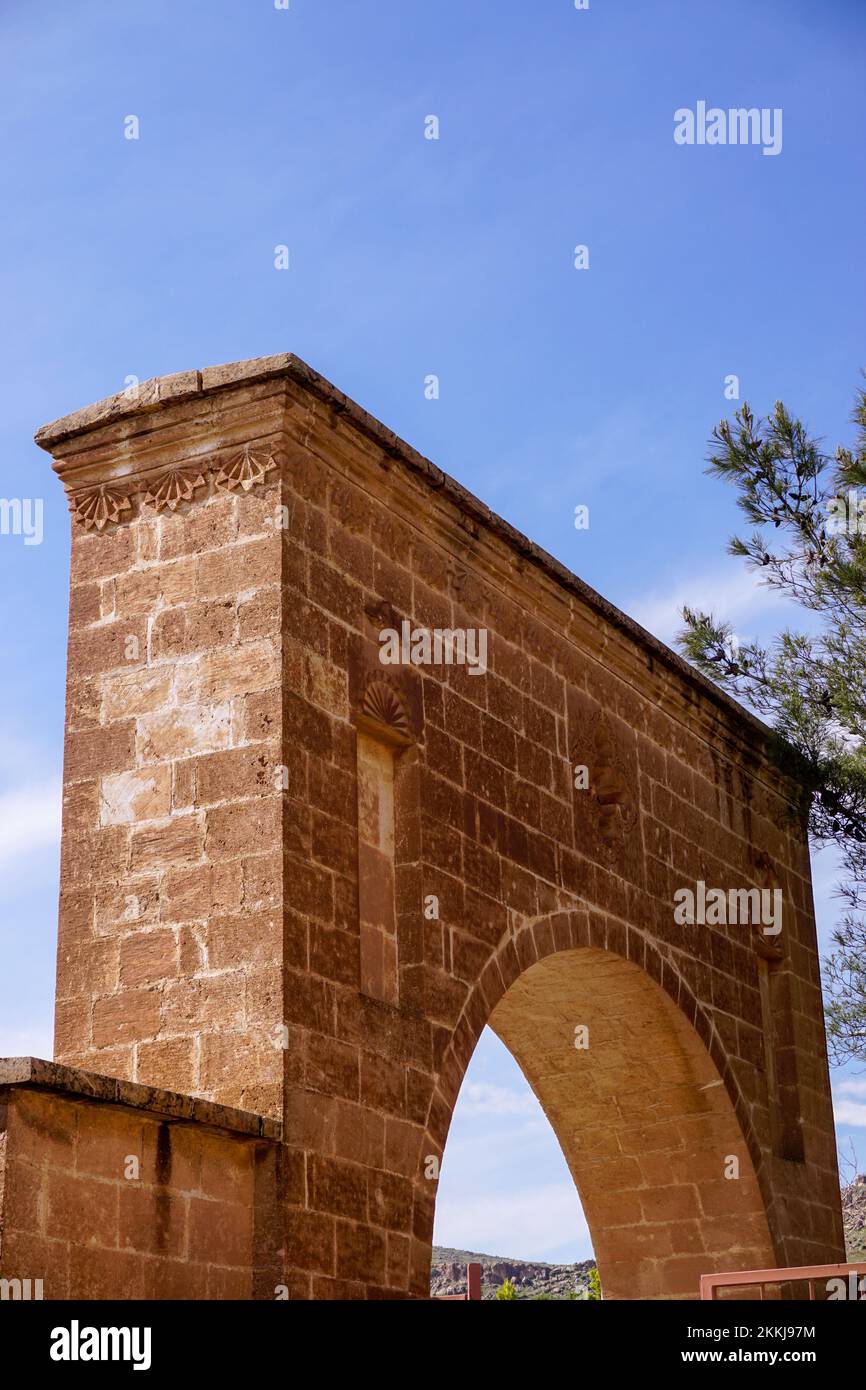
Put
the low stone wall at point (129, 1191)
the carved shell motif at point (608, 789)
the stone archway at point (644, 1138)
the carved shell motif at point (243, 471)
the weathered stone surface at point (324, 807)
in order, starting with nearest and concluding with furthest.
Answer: the low stone wall at point (129, 1191)
the weathered stone surface at point (324, 807)
the carved shell motif at point (243, 471)
the carved shell motif at point (608, 789)
the stone archway at point (644, 1138)

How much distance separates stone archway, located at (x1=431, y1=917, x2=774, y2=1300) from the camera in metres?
10.1

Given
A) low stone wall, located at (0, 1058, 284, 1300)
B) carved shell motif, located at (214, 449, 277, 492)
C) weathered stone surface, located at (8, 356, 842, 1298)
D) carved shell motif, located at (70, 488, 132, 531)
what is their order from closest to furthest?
low stone wall, located at (0, 1058, 284, 1300), weathered stone surface, located at (8, 356, 842, 1298), carved shell motif, located at (214, 449, 277, 492), carved shell motif, located at (70, 488, 132, 531)

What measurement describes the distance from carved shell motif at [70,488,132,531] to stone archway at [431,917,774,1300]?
11.7ft

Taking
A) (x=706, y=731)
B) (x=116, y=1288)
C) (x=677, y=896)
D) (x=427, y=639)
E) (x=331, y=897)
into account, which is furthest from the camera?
(x=706, y=731)

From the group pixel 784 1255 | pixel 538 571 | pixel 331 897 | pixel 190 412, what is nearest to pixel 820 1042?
→ pixel 784 1255

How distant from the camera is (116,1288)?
590 cm

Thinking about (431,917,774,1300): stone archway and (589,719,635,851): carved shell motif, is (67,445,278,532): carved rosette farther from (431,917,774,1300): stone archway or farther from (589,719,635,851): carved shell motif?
(431,917,774,1300): stone archway

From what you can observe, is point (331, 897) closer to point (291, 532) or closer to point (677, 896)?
point (291, 532)

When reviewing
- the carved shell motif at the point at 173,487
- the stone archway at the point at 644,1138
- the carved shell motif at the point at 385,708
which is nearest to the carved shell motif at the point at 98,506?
the carved shell motif at the point at 173,487

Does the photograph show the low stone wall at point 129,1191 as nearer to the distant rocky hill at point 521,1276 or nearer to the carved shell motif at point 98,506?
the carved shell motif at point 98,506

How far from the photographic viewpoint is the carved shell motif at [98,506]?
7777 mm

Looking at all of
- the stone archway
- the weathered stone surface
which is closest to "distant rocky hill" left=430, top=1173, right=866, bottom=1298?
the stone archway
